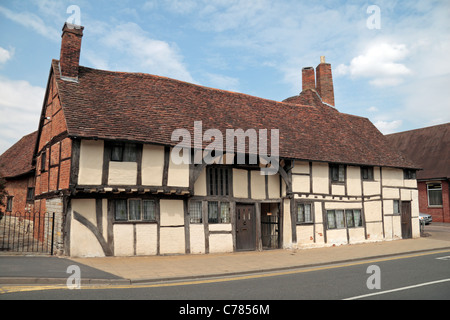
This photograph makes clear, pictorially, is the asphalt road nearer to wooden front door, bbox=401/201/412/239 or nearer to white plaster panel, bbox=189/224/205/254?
white plaster panel, bbox=189/224/205/254

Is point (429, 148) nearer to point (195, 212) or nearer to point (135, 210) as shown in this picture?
point (195, 212)

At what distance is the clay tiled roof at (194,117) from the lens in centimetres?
1369

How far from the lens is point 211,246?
1488cm

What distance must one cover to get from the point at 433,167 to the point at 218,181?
75.4 ft

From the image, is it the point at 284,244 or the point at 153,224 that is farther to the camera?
the point at 284,244

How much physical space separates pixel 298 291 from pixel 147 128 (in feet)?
29.1

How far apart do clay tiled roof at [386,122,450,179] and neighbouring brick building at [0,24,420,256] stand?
962 centimetres

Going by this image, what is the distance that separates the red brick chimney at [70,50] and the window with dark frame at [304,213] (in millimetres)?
11744

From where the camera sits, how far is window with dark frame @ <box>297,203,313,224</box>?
56.3 ft

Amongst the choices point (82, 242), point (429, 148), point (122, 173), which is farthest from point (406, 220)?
point (82, 242)

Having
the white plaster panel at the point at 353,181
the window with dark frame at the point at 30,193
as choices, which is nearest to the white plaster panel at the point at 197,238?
the white plaster panel at the point at 353,181
